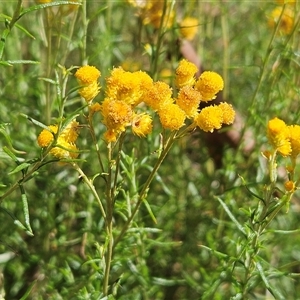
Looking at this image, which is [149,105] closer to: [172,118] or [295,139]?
[172,118]

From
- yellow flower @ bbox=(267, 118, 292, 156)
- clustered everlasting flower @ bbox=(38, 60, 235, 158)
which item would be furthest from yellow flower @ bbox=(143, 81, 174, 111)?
yellow flower @ bbox=(267, 118, 292, 156)

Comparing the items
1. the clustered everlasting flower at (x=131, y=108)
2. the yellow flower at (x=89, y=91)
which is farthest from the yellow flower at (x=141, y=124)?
the yellow flower at (x=89, y=91)

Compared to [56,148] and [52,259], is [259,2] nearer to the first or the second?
[52,259]

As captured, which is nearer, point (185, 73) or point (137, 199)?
point (185, 73)

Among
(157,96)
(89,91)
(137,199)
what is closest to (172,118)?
(157,96)

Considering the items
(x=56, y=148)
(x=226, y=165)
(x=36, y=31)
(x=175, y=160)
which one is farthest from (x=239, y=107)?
(x=56, y=148)

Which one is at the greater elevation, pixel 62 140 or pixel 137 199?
pixel 62 140
